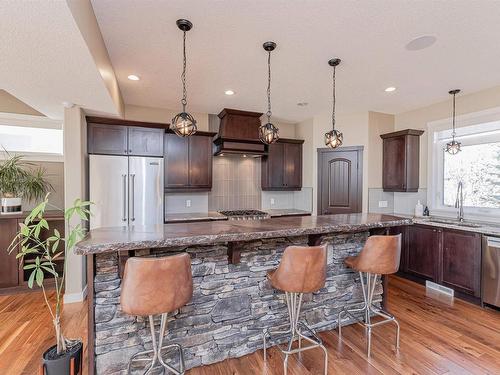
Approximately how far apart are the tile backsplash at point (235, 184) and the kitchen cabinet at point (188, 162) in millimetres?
423

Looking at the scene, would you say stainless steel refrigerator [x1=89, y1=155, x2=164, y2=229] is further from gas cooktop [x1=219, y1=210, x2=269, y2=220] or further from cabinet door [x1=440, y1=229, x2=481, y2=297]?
cabinet door [x1=440, y1=229, x2=481, y2=297]

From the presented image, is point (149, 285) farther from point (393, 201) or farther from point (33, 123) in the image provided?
point (393, 201)

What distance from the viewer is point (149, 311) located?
1.59m

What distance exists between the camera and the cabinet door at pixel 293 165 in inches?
211

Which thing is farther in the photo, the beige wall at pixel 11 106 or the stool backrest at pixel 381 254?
the beige wall at pixel 11 106

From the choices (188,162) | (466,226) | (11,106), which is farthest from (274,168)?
(11,106)

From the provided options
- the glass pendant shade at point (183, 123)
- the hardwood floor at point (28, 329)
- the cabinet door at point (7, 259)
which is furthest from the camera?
the cabinet door at point (7, 259)

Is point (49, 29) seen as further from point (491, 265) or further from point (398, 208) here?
point (398, 208)

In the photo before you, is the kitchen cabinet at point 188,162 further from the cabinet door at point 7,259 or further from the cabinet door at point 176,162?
the cabinet door at point 7,259

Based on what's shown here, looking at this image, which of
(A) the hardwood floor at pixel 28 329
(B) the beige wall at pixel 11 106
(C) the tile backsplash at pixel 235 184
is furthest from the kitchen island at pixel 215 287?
(B) the beige wall at pixel 11 106

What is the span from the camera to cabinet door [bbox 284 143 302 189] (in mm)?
5352

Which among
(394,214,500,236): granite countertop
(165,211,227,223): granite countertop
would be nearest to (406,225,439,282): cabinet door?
(394,214,500,236): granite countertop

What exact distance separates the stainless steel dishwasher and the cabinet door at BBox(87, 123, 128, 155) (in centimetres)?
489

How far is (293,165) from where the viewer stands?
5.42m
